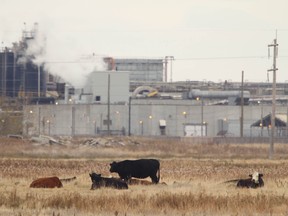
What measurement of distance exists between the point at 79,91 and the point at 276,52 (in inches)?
2182

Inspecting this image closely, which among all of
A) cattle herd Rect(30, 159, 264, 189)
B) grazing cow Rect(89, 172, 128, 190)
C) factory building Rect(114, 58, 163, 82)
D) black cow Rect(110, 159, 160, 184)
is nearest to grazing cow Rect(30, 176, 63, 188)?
cattle herd Rect(30, 159, 264, 189)

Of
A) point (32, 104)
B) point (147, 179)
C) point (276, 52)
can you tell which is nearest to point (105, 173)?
point (147, 179)

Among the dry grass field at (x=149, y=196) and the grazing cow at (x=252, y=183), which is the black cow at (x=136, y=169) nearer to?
the dry grass field at (x=149, y=196)

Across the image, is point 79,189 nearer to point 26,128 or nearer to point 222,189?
point 222,189

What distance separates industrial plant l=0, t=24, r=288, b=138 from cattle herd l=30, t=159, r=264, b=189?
54697 millimetres

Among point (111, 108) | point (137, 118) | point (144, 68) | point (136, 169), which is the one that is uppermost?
point (144, 68)

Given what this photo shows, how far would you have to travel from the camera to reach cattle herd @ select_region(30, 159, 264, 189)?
905 inches

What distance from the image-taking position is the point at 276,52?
5075 centimetres

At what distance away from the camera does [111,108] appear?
90625mm

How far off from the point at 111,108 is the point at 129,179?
65134 millimetres

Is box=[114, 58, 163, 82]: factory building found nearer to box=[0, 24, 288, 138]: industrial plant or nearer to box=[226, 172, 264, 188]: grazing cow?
box=[0, 24, 288, 138]: industrial plant

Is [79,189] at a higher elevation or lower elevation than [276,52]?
lower

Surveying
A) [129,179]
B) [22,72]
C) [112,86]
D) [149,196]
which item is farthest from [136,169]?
[22,72]

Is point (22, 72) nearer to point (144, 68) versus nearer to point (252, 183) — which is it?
point (144, 68)
